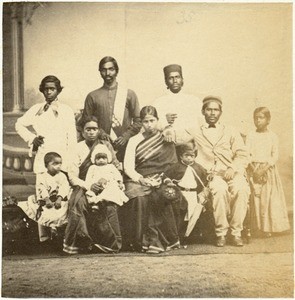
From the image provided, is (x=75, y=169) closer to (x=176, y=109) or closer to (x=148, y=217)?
(x=148, y=217)

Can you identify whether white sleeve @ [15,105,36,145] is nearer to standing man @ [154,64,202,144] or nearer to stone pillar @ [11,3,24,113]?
stone pillar @ [11,3,24,113]

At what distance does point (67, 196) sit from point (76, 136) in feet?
1.82

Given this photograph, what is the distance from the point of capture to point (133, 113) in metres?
4.97

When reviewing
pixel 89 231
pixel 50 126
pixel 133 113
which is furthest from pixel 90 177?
pixel 133 113

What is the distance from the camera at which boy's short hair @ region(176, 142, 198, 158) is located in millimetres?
4986

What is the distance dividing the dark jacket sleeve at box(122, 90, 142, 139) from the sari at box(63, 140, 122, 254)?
0.76 meters

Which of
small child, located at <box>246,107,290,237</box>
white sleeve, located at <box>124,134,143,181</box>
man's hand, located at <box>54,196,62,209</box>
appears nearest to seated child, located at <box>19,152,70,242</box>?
man's hand, located at <box>54,196,62,209</box>

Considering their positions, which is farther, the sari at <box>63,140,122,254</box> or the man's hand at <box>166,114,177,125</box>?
the man's hand at <box>166,114,177,125</box>

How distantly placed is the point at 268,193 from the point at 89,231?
168cm

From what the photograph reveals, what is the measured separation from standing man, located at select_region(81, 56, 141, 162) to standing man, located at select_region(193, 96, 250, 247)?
63 centimetres

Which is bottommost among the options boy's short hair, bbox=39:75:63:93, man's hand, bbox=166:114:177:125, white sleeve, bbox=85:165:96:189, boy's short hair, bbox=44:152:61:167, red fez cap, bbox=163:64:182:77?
white sleeve, bbox=85:165:96:189

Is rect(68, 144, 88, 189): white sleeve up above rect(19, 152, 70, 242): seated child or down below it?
above

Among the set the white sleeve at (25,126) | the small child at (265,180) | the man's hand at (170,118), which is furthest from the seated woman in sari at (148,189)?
the white sleeve at (25,126)

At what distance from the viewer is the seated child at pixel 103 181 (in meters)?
4.92
